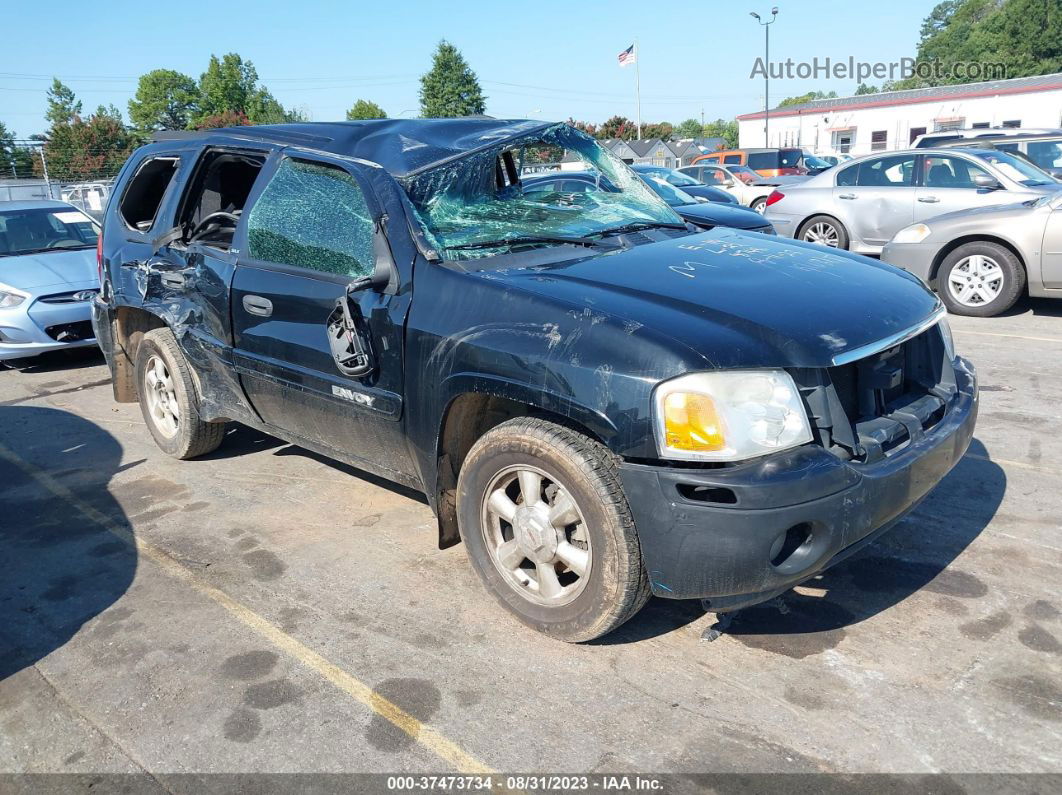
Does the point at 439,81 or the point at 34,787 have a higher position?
the point at 439,81

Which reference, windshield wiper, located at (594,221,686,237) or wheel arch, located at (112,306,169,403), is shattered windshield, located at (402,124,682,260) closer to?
windshield wiper, located at (594,221,686,237)

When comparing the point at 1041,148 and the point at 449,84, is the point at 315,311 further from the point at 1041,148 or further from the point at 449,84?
the point at 449,84

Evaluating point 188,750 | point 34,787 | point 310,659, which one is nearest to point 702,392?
point 310,659

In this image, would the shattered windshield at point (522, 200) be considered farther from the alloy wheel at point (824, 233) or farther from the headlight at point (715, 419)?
the alloy wheel at point (824, 233)

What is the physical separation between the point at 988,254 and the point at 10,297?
905 centimetres

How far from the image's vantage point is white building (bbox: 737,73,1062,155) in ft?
150

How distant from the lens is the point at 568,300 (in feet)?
9.50

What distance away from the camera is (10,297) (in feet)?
25.5

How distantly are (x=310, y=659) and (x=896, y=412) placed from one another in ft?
7.44

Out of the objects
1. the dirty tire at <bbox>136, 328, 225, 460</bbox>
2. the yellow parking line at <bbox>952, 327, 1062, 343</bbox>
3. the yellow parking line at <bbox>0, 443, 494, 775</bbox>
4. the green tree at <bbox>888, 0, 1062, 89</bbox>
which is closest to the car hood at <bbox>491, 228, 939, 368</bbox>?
the yellow parking line at <bbox>0, 443, 494, 775</bbox>

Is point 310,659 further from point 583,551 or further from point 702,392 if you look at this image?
point 702,392

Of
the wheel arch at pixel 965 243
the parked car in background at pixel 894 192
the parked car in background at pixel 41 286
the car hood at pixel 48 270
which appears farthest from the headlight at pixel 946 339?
the car hood at pixel 48 270

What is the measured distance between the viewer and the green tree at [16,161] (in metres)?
27.4

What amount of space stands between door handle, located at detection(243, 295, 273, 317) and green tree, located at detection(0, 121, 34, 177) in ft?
91.2
